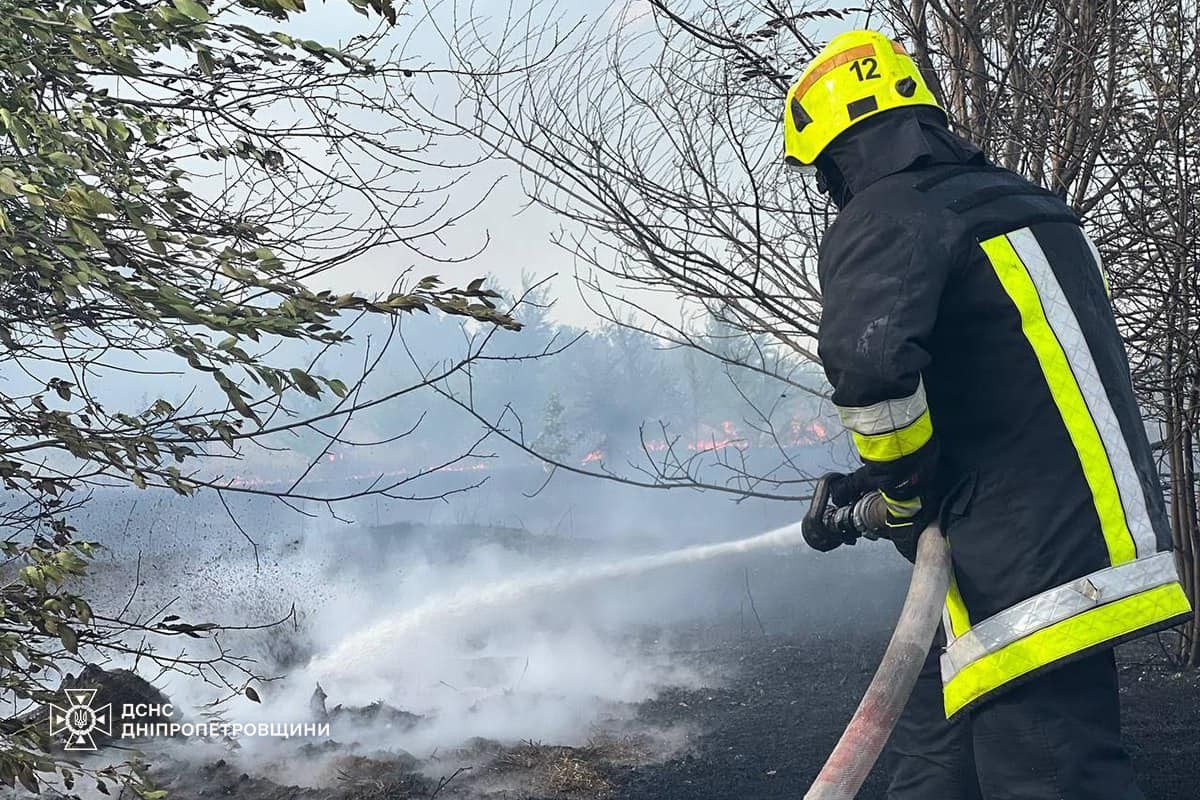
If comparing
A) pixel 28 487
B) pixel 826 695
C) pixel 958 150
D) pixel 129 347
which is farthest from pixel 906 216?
pixel 826 695

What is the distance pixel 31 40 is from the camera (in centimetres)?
229

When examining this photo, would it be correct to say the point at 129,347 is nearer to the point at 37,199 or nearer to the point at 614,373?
the point at 37,199

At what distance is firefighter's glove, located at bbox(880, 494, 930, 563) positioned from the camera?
99.5 inches

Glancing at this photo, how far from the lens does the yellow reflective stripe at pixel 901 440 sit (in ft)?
7.68

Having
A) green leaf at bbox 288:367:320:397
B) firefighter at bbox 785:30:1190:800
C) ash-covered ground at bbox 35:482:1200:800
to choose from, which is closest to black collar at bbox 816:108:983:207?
firefighter at bbox 785:30:1190:800

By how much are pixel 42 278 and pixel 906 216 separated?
202cm

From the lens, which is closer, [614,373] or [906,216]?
[906,216]

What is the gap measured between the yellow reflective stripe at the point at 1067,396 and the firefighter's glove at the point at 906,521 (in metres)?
0.40

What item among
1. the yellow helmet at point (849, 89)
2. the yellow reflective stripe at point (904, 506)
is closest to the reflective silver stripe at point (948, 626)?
the yellow reflective stripe at point (904, 506)

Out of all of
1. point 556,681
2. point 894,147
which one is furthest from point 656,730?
point 894,147

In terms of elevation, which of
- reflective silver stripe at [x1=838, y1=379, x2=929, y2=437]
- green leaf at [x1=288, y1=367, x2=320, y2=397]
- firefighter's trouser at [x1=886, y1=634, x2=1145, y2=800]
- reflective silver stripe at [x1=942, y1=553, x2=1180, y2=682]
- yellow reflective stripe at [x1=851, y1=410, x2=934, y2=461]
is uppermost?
green leaf at [x1=288, y1=367, x2=320, y2=397]

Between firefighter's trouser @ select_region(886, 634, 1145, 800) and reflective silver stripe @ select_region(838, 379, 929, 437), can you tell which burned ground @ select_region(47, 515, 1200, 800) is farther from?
reflective silver stripe @ select_region(838, 379, 929, 437)

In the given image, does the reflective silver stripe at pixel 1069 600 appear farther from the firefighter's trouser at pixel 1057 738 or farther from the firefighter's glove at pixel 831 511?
the firefighter's glove at pixel 831 511

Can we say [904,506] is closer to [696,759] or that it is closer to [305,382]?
[305,382]
